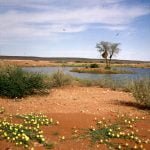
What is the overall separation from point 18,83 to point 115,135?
6571 mm

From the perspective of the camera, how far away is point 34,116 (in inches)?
374

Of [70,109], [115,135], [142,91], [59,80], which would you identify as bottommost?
[115,135]

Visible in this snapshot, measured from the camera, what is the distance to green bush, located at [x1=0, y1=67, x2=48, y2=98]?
13.7m

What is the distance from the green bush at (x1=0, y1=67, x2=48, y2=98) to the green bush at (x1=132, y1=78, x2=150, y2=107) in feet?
14.6

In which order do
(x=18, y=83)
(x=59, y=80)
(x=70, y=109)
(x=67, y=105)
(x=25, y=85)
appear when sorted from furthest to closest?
(x=59, y=80) → (x=25, y=85) → (x=18, y=83) → (x=67, y=105) → (x=70, y=109)

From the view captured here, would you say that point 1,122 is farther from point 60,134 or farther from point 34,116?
point 60,134

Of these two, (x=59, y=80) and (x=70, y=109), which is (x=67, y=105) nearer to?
(x=70, y=109)

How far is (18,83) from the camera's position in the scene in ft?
45.3

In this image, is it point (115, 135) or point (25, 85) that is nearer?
point (115, 135)

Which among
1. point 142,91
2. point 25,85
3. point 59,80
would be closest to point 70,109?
point 142,91

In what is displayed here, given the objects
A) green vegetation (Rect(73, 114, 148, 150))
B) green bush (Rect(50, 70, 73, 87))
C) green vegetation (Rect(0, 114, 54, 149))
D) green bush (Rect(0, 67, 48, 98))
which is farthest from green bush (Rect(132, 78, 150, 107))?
green bush (Rect(50, 70, 73, 87))

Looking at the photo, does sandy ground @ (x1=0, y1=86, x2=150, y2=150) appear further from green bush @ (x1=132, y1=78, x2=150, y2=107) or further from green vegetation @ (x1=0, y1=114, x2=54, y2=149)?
green bush @ (x1=132, y1=78, x2=150, y2=107)

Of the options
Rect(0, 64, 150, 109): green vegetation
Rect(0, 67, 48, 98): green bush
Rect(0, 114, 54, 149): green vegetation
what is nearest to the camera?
Rect(0, 114, 54, 149): green vegetation

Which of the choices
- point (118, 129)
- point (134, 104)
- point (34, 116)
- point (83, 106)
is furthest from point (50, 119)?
point (134, 104)
